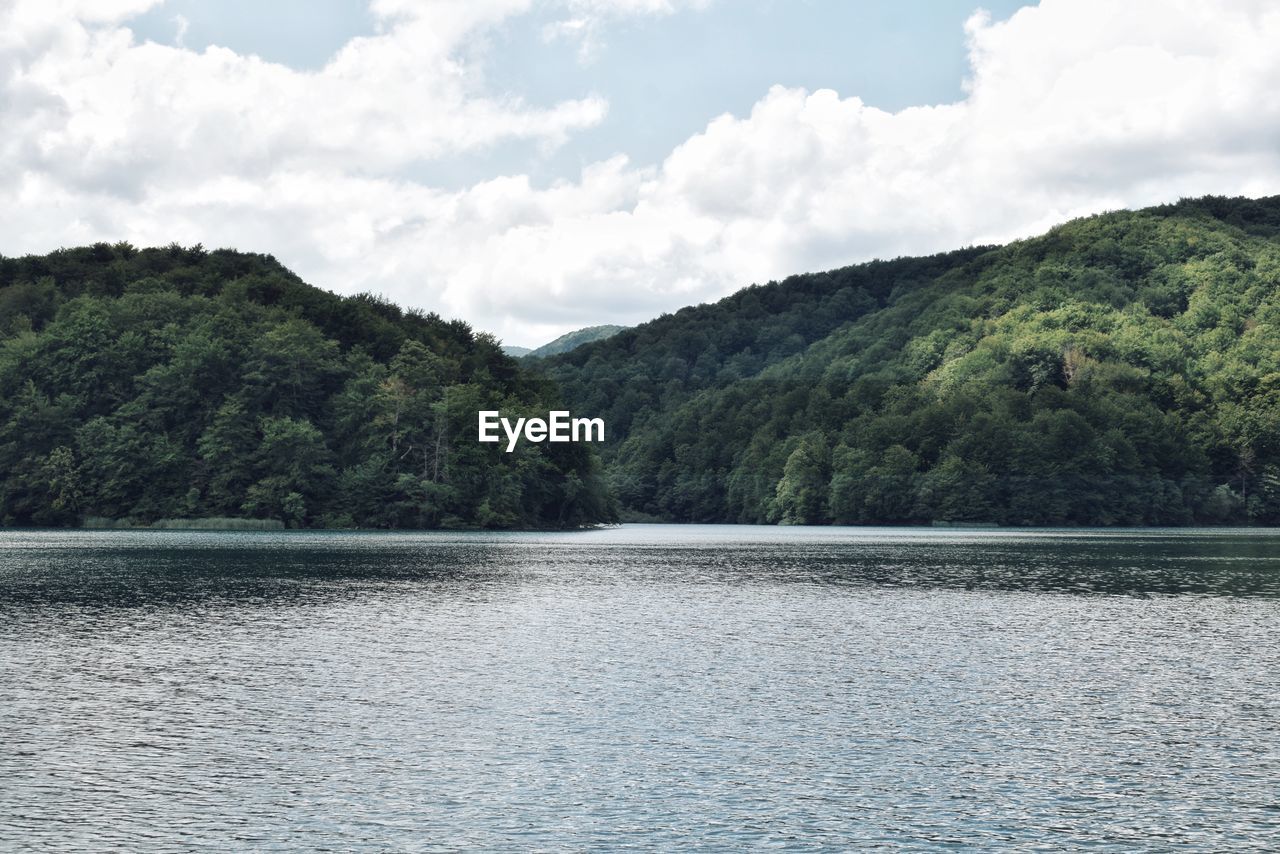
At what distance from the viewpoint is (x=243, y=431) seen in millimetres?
166250

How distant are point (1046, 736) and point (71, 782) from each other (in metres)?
20.1

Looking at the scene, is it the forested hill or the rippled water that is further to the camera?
the forested hill

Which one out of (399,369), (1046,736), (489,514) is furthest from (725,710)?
(399,369)

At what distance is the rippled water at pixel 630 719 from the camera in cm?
2042

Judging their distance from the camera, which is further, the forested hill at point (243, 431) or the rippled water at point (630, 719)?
the forested hill at point (243, 431)

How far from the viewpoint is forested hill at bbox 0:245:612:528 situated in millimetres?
162500

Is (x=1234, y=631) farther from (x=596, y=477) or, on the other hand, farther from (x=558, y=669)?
(x=596, y=477)

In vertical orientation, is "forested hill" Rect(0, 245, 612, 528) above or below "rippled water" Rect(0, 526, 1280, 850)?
above

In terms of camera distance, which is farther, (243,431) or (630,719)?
(243,431)

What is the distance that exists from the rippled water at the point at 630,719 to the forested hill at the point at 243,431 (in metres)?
103

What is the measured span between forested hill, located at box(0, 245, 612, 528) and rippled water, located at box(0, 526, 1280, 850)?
103m

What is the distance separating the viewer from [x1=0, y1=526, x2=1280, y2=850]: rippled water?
67.0ft

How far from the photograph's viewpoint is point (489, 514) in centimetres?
16825

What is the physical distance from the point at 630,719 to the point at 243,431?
14722 centimetres
